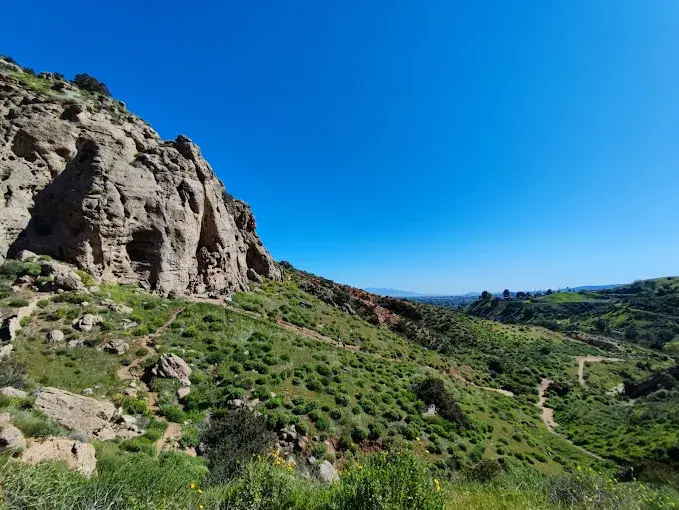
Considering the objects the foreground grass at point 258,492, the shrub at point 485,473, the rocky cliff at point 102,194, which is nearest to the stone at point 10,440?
the foreground grass at point 258,492

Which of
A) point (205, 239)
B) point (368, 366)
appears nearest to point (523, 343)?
point (368, 366)

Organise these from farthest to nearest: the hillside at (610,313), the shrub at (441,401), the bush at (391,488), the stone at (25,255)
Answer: the hillside at (610,313), the shrub at (441,401), the stone at (25,255), the bush at (391,488)

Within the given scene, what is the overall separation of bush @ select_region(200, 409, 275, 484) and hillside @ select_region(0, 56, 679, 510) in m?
0.10

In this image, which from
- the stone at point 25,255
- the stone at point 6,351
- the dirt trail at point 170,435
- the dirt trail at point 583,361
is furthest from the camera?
the dirt trail at point 583,361

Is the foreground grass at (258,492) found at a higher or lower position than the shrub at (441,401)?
higher

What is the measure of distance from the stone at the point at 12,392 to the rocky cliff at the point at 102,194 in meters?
16.1

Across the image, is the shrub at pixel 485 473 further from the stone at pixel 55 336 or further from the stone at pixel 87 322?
the stone at pixel 87 322

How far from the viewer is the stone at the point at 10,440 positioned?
6.10 meters

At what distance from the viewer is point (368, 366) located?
29547 mm

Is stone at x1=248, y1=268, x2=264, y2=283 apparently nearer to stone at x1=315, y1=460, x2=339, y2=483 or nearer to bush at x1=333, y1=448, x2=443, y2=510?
stone at x1=315, y1=460, x2=339, y2=483

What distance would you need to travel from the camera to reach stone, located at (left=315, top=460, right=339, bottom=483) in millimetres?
13320

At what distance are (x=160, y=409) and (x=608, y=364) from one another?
8109 cm

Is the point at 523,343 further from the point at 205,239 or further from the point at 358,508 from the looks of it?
the point at 358,508

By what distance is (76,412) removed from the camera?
11.7 meters
